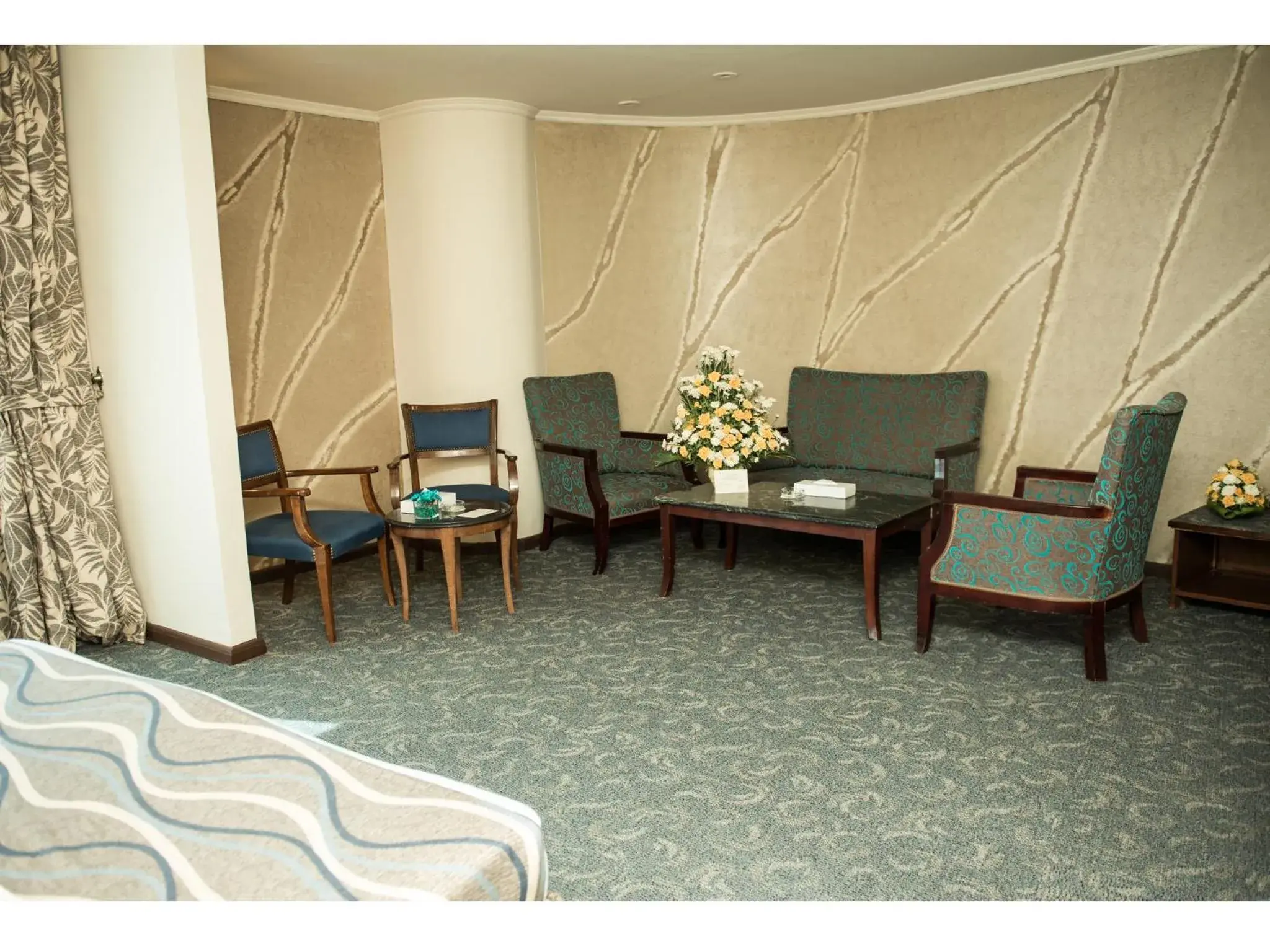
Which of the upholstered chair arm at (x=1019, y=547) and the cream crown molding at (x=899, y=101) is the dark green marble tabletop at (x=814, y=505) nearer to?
the upholstered chair arm at (x=1019, y=547)

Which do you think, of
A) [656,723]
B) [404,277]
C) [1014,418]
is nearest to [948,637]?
[656,723]

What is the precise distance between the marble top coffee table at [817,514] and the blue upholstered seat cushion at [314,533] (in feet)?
4.70

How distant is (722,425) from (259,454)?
7.49 feet

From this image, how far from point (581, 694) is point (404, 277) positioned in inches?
131

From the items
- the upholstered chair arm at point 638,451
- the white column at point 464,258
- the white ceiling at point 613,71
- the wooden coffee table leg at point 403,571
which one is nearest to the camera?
the wooden coffee table leg at point 403,571

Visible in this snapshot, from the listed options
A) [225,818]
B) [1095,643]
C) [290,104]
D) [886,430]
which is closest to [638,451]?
[886,430]

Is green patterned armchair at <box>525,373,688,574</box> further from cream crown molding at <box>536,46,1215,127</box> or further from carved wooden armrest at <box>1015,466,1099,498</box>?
carved wooden armrest at <box>1015,466,1099,498</box>

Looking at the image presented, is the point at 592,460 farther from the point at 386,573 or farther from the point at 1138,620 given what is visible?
the point at 1138,620

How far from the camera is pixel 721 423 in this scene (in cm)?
493

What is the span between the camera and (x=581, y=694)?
3.74m

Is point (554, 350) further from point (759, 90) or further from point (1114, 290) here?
point (1114, 290)

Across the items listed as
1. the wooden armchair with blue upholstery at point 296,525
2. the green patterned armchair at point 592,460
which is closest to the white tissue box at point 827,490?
the green patterned armchair at point 592,460

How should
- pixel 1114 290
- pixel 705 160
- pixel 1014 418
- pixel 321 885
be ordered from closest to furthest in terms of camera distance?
pixel 321 885 → pixel 1114 290 → pixel 1014 418 → pixel 705 160

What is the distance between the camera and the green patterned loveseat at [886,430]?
18.1 ft
